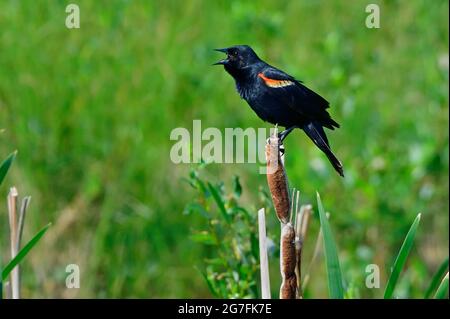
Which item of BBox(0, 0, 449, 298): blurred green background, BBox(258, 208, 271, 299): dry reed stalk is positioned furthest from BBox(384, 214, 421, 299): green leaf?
BBox(0, 0, 449, 298): blurred green background

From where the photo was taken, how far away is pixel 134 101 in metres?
4.11

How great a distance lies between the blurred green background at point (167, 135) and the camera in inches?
152

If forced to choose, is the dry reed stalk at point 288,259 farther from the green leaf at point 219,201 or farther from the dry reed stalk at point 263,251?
the green leaf at point 219,201

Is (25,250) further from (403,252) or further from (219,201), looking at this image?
(403,252)

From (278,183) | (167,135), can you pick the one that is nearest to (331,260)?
(278,183)

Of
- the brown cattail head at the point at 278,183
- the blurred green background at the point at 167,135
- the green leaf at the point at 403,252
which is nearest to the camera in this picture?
the brown cattail head at the point at 278,183

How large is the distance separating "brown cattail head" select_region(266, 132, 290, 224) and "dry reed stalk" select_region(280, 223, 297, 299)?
2 cm

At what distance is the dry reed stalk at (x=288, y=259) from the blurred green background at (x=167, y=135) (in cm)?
203

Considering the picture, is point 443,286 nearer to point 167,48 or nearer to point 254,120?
point 254,120

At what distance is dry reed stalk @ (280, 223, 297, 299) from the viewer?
1610 millimetres

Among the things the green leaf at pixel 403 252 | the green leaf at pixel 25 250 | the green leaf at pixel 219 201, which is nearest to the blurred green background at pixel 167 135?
the green leaf at pixel 219 201

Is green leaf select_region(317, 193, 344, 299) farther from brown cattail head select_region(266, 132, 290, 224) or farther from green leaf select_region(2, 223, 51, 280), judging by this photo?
green leaf select_region(2, 223, 51, 280)
